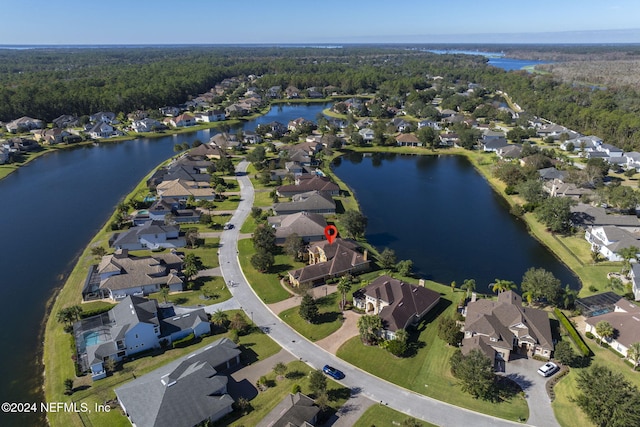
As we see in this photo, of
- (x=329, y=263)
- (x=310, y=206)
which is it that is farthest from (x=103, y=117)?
(x=329, y=263)

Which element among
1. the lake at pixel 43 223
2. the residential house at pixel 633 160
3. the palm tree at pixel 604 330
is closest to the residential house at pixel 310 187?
the lake at pixel 43 223

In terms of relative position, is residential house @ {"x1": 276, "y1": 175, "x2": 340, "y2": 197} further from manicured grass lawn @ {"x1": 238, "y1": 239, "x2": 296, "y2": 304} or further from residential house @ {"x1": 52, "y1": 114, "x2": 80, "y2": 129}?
residential house @ {"x1": 52, "y1": 114, "x2": 80, "y2": 129}

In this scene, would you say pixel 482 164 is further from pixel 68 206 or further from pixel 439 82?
pixel 439 82

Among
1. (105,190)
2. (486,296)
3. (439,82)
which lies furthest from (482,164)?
(439,82)

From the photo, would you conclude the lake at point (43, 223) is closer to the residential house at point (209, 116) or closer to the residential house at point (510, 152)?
the residential house at point (209, 116)

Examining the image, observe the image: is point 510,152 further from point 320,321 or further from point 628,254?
point 320,321
